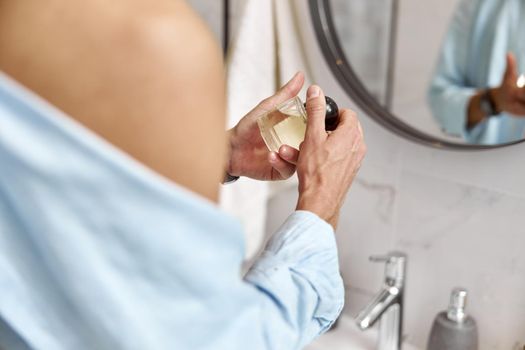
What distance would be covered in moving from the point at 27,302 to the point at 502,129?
62 cm

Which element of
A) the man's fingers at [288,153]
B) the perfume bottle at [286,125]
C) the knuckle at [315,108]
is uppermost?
the knuckle at [315,108]

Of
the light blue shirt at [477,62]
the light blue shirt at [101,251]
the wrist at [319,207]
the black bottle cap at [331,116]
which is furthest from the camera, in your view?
the light blue shirt at [477,62]

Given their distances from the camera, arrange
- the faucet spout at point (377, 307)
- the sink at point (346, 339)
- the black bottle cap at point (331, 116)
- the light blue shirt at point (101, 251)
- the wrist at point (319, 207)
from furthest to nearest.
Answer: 1. the sink at point (346, 339)
2. the faucet spout at point (377, 307)
3. the black bottle cap at point (331, 116)
4. the wrist at point (319, 207)
5. the light blue shirt at point (101, 251)

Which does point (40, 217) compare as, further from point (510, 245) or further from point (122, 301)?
point (510, 245)

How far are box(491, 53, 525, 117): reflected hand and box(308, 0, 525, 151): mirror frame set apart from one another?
131 millimetres

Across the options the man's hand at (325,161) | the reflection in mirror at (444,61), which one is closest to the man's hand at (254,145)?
the man's hand at (325,161)

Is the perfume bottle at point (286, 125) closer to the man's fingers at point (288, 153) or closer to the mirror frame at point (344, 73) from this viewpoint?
the man's fingers at point (288, 153)

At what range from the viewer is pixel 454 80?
0.89 meters

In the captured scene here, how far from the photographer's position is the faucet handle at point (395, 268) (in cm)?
96

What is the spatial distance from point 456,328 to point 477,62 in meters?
0.35

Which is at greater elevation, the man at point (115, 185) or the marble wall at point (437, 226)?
the man at point (115, 185)

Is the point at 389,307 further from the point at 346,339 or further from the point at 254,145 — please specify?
the point at 254,145

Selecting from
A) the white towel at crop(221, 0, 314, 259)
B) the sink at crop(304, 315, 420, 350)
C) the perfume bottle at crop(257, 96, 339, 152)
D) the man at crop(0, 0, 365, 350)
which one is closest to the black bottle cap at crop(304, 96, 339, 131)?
the perfume bottle at crop(257, 96, 339, 152)

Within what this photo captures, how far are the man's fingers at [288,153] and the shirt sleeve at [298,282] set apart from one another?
0.48 ft
